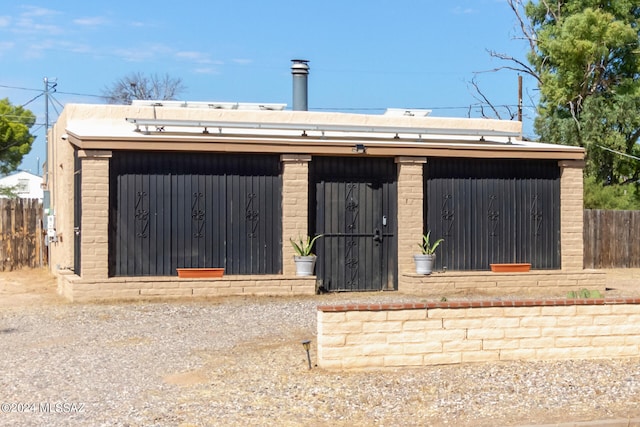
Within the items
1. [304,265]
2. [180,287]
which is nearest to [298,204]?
[304,265]

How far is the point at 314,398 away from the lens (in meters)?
9.33

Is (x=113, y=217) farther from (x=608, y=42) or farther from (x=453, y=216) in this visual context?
(x=608, y=42)

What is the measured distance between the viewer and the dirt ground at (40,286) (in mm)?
18509

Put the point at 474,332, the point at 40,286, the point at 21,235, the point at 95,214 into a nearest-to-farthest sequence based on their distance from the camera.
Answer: the point at 474,332 < the point at 95,214 < the point at 40,286 < the point at 21,235

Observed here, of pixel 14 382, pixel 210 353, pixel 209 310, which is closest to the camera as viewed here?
pixel 14 382

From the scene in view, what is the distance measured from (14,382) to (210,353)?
2.52 m

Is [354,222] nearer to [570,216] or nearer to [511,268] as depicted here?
[511,268]

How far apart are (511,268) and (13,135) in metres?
40.8

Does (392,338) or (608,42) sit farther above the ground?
(608,42)

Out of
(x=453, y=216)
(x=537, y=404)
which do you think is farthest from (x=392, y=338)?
(x=453, y=216)

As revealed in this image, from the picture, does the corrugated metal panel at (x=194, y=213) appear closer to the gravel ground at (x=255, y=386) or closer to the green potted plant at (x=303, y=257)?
the green potted plant at (x=303, y=257)

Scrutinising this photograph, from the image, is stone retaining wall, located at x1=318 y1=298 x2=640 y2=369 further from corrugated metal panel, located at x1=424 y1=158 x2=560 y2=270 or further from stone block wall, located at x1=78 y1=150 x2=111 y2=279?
corrugated metal panel, located at x1=424 y1=158 x2=560 y2=270

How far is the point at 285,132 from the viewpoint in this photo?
20.1m

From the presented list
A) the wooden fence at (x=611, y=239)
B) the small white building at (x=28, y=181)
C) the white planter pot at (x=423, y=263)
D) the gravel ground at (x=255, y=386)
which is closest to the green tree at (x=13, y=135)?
the small white building at (x=28, y=181)
